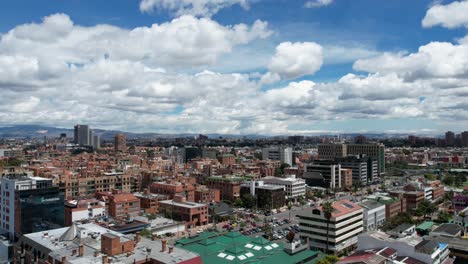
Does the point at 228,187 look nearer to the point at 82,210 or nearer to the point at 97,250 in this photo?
the point at 82,210

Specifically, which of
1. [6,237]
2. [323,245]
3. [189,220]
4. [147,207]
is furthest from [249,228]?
[6,237]

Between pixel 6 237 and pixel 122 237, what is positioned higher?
pixel 122 237

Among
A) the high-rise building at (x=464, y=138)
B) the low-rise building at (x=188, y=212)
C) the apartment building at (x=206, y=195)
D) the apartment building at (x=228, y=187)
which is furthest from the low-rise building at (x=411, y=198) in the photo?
the high-rise building at (x=464, y=138)

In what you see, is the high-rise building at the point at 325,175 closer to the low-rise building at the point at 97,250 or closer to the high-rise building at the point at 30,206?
the high-rise building at the point at 30,206

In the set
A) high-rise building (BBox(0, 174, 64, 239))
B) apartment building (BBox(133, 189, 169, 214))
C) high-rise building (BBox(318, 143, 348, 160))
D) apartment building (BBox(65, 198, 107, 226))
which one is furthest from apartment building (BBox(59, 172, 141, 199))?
high-rise building (BBox(318, 143, 348, 160))

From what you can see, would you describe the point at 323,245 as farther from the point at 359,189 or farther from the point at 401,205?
the point at 359,189

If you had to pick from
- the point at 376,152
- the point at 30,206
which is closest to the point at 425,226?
the point at 30,206
